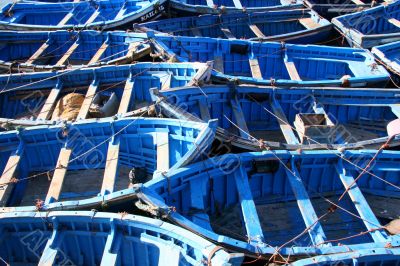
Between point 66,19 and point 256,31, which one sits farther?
point 66,19

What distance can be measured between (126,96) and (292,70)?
4.50 meters

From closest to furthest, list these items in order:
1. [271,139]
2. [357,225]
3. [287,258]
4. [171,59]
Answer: [287,258]
[357,225]
[271,139]
[171,59]

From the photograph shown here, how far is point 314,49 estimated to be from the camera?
12.2 m

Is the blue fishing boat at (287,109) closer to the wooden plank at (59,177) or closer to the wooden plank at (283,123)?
the wooden plank at (283,123)

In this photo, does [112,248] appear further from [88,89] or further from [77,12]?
[77,12]

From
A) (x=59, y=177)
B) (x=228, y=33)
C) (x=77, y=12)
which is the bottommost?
(x=59, y=177)

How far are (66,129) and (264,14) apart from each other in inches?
334

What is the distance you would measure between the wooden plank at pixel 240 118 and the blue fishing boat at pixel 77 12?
5877 millimetres

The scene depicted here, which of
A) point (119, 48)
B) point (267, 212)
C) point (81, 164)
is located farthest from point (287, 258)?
point (119, 48)

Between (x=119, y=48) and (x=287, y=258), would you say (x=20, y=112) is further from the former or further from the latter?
(x=287, y=258)

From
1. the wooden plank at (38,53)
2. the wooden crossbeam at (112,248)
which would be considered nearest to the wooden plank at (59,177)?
the wooden crossbeam at (112,248)

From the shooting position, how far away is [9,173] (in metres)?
8.80

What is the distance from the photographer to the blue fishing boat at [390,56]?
1141cm

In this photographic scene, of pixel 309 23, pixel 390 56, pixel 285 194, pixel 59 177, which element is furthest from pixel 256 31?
pixel 59 177
